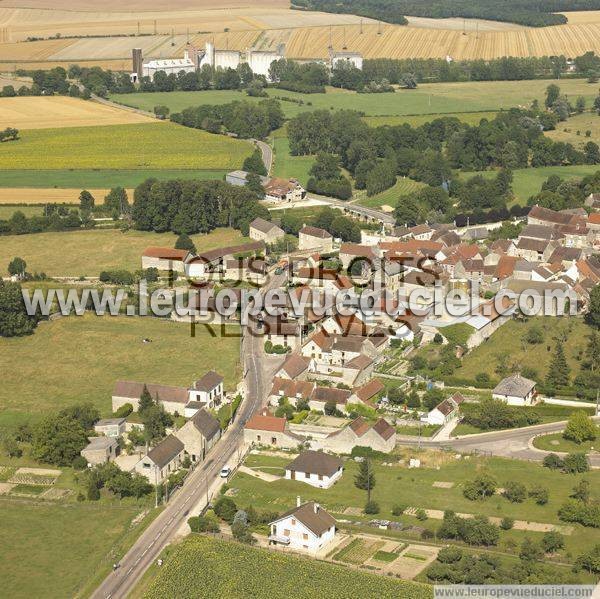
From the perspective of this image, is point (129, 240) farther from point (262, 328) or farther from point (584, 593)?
point (584, 593)

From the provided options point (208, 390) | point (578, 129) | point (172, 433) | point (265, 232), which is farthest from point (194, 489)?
point (578, 129)

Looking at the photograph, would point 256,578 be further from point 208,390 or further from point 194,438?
point 208,390

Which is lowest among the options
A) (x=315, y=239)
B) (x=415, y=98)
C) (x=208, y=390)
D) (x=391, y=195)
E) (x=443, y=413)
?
(x=443, y=413)

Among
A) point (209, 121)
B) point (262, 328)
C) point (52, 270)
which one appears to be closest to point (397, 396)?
point (262, 328)

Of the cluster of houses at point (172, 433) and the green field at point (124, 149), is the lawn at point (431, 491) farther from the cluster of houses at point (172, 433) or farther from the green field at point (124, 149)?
the green field at point (124, 149)

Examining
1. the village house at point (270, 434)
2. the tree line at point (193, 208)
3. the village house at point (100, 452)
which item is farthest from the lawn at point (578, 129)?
the village house at point (100, 452)
